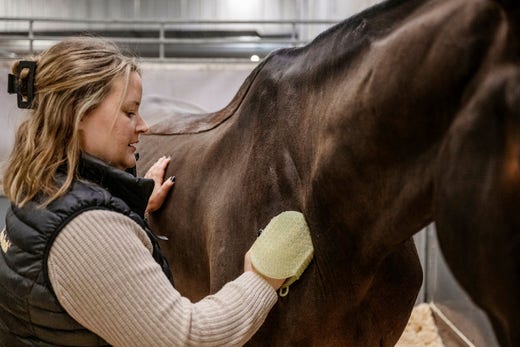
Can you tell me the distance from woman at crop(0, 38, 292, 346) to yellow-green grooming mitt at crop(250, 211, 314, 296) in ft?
0.08

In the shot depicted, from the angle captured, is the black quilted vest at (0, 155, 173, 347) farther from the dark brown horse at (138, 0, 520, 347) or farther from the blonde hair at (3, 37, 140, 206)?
the dark brown horse at (138, 0, 520, 347)

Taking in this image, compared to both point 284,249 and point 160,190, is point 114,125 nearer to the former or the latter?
point 284,249

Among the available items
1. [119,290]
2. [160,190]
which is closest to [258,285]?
[119,290]

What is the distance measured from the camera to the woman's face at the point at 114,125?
1.11 metres

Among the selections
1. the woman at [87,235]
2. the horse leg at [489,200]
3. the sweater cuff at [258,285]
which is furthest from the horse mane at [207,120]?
the horse leg at [489,200]

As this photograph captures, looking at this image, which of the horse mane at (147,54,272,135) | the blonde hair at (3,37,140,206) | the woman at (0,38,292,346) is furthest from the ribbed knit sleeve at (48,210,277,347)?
the horse mane at (147,54,272,135)

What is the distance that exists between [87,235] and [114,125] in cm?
22

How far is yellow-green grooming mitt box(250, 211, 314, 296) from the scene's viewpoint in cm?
117

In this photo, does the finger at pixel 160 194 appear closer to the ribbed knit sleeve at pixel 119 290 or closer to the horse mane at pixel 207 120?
the horse mane at pixel 207 120

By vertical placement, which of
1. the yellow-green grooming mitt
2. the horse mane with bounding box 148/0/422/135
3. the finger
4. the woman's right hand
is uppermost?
the horse mane with bounding box 148/0/422/135

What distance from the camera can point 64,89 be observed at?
1079mm

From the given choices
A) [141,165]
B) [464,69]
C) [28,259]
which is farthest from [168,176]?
[464,69]

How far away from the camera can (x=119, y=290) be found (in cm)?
100

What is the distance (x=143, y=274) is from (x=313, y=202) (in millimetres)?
361
